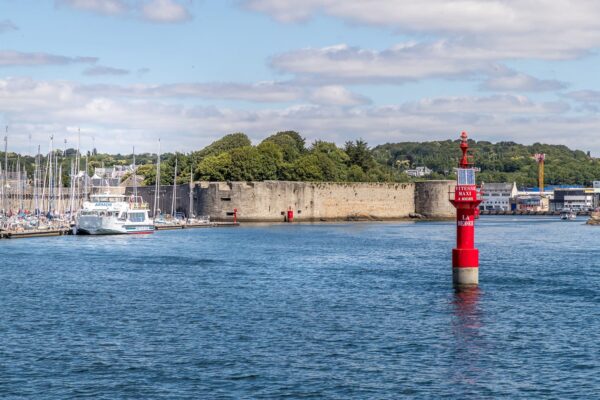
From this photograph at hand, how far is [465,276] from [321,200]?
242 ft

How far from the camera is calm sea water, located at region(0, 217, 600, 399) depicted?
2067 cm

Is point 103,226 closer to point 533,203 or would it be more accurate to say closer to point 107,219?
point 107,219

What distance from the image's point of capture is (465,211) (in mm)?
32531

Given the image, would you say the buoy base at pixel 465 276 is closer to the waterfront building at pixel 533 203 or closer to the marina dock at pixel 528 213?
the marina dock at pixel 528 213

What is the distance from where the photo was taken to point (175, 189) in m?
106

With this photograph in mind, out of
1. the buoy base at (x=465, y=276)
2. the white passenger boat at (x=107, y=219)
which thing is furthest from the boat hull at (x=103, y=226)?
the buoy base at (x=465, y=276)

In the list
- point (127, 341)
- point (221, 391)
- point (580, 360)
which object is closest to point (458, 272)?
point (580, 360)

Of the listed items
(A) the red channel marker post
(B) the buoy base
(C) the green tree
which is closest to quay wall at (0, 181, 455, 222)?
(C) the green tree

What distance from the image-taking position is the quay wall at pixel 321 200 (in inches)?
4040

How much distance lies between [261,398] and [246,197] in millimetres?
83449

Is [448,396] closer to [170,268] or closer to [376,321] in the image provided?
[376,321]

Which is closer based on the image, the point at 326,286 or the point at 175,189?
the point at 326,286

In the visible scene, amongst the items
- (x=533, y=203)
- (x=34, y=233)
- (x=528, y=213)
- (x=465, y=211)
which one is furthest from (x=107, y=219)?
(x=533, y=203)

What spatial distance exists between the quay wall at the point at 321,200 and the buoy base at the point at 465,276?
208ft
